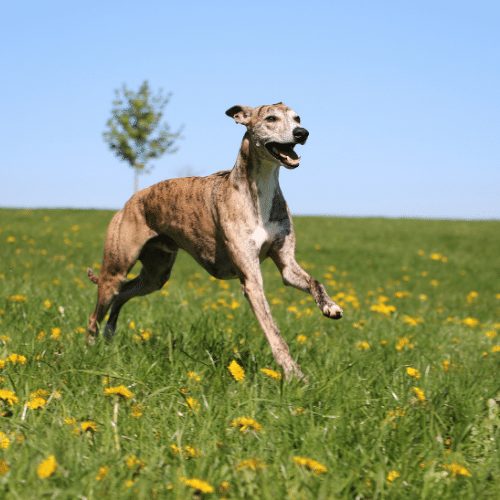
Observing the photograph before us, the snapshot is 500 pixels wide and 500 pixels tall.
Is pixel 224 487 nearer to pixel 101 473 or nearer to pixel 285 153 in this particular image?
pixel 101 473

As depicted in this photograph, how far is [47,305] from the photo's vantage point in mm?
6184

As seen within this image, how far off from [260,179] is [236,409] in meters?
1.52

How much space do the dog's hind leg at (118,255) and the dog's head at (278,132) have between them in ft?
4.32

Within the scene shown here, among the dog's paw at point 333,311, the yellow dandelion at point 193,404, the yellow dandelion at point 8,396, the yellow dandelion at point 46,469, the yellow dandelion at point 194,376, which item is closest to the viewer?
the yellow dandelion at point 46,469

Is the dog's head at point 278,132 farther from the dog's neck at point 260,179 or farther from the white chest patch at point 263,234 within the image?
the white chest patch at point 263,234

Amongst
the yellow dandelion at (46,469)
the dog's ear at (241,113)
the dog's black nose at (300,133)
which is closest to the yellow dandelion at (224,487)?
the yellow dandelion at (46,469)

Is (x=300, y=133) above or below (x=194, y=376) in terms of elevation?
above

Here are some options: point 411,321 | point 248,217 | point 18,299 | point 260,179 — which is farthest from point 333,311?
point 18,299

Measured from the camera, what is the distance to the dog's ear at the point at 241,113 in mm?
4381

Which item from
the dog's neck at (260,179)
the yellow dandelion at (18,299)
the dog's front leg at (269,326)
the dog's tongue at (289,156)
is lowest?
the yellow dandelion at (18,299)

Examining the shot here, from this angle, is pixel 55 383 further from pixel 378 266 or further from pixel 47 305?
pixel 378 266

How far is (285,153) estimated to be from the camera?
4020 mm

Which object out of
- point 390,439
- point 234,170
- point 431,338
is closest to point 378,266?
point 431,338

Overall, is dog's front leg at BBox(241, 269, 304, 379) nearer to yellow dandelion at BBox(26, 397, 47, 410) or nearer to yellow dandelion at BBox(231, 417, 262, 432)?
yellow dandelion at BBox(231, 417, 262, 432)
